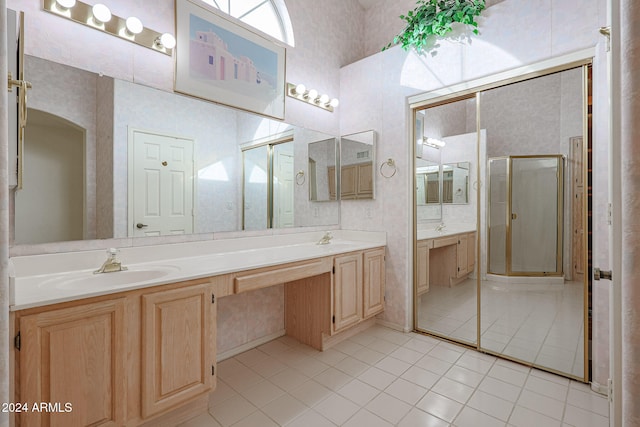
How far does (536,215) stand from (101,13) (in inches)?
124

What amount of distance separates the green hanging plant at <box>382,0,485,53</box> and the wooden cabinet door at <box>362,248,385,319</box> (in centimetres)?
192

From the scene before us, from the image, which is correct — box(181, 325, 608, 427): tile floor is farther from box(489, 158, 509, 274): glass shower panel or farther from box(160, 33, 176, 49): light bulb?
box(160, 33, 176, 49): light bulb

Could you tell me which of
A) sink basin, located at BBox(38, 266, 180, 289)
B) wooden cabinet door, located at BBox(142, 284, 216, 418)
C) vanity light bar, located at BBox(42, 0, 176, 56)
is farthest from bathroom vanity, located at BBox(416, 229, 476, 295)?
vanity light bar, located at BBox(42, 0, 176, 56)

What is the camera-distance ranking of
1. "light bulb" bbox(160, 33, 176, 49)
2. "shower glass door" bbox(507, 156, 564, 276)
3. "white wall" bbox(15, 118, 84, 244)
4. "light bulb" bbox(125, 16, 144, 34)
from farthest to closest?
"shower glass door" bbox(507, 156, 564, 276)
"light bulb" bbox(160, 33, 176, 49)
"light bulb" bbox(125, 16, 144, 34)
"white wall" bbox(15, 118, 84, 244)

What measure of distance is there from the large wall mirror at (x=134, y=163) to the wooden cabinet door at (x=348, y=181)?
82 cm

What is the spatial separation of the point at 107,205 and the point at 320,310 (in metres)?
1.68

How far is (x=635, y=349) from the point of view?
633mm

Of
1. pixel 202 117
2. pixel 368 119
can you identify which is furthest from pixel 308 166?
pixel 202 117

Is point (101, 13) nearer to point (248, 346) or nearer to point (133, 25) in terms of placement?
point (133, 25)

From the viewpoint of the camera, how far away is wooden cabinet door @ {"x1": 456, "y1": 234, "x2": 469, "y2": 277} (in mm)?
2625

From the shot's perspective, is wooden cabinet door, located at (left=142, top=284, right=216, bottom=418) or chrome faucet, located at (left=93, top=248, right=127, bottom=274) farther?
chrome faucet, located at (left=93, top=248, right=127, bottom=274)

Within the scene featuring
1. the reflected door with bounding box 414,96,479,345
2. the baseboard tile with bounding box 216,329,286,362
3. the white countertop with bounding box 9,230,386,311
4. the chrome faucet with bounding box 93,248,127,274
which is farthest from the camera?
the reflected door with bounding box 414,96,479,345

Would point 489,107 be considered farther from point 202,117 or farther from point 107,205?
point 107,205

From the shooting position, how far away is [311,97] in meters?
3.00
